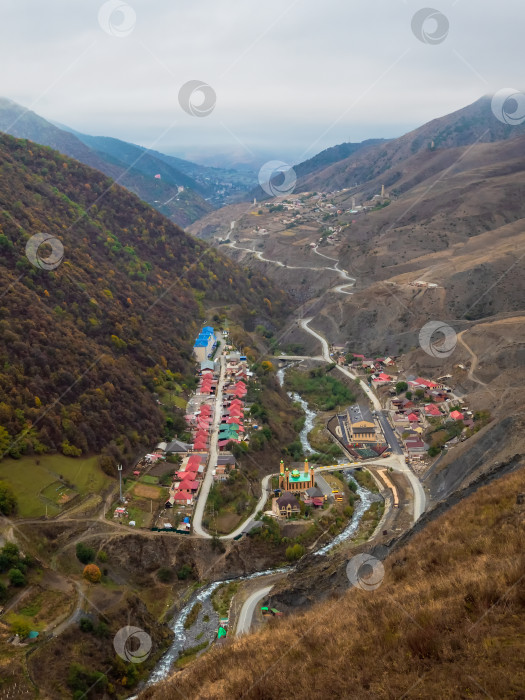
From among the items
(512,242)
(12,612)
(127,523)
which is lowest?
(12,612)

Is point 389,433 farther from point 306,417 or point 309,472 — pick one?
point 309,472

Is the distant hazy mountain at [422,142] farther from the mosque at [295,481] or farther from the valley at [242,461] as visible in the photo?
the mosque at [295,481]

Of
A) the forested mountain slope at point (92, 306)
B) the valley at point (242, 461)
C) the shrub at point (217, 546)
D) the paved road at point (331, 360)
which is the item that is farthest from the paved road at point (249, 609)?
the paved road at point (331, 360)

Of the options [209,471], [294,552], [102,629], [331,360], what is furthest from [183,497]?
[331,360]

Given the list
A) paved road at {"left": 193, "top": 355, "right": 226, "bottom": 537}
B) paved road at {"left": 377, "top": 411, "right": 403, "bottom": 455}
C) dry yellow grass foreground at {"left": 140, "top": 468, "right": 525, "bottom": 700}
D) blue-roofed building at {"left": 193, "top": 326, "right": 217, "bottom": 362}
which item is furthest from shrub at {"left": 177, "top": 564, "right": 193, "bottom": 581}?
blue-roofed building at {"left": 193, "top": 326, "right": 217, "bottom": 362}

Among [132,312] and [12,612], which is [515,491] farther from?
[132,312]

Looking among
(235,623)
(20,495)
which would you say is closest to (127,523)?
(20,495)

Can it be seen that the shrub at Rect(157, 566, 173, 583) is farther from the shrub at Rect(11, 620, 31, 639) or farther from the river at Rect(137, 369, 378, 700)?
the shrub at Rect(11, 620, 31, 639)
